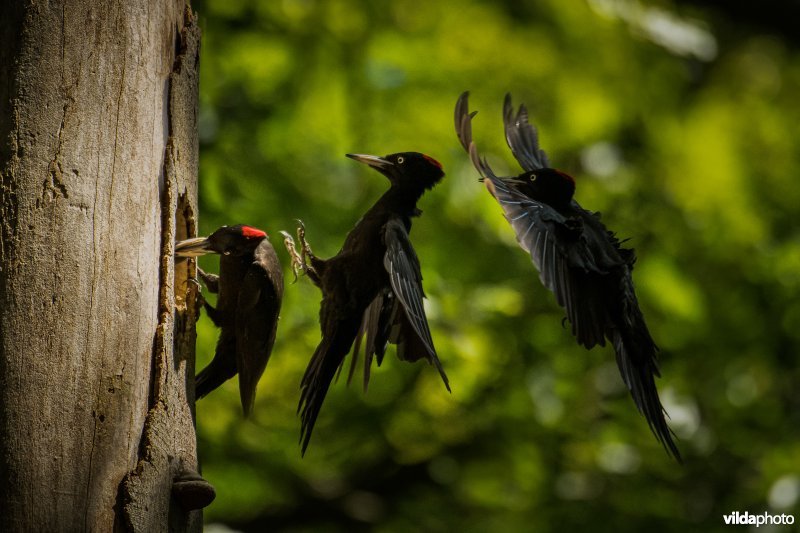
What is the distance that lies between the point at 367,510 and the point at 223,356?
4135mm

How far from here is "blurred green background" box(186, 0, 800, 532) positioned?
5.44 meters

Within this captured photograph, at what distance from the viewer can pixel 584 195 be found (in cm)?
681

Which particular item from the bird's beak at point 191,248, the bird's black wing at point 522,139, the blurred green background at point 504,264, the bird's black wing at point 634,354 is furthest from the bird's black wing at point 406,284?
the blurred green background at point 504,264

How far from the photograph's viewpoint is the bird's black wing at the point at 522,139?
4734 mm

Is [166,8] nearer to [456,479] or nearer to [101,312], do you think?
[101,312]

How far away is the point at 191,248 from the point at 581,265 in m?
1.50

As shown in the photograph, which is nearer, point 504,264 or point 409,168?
point 409,168

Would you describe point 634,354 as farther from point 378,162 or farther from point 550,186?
point 378,162

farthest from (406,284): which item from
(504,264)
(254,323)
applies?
(504,264)

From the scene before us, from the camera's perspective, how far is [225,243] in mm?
3521

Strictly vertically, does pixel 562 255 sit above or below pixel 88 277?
above

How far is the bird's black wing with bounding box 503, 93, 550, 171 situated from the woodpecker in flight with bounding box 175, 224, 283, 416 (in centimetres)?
156

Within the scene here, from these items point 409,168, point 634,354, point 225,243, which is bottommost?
point 634,354

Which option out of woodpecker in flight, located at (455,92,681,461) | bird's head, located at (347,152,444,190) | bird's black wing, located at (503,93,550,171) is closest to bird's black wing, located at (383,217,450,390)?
bird's head, located at (347,152,444,190)
